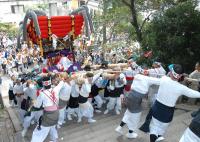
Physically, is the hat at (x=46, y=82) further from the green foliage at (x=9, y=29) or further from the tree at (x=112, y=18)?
the green foliage at (x=9, y=29)

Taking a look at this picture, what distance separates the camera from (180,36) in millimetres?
10633

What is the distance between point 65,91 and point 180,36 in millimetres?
4130

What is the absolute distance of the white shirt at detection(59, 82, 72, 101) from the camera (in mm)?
8836

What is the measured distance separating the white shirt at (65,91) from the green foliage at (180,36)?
3613 mm

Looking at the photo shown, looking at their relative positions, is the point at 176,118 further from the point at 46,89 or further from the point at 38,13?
the point at 38,13

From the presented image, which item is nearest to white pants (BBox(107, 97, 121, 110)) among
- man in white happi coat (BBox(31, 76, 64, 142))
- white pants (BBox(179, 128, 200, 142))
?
man in white happi coat (BBox(31, 76, 64, 142))

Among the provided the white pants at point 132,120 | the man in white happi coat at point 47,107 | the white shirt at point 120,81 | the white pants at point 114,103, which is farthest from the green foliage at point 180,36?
the man in white happi coat at point 47,107

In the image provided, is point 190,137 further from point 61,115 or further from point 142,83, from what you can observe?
point 61,115

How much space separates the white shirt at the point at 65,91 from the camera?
29.0ft

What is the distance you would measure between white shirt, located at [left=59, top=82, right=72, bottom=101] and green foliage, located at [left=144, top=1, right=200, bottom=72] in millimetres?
3613

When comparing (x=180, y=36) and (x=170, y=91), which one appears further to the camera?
(x=180, y=36)

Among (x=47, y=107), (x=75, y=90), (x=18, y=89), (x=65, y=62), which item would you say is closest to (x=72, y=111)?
(x=75, y=90)

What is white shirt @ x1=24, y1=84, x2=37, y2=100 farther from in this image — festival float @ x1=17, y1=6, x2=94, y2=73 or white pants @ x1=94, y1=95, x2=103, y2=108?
festival float @ x1=17, y1=6, x2=94, y2=73

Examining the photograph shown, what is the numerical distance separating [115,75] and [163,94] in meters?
2.90
